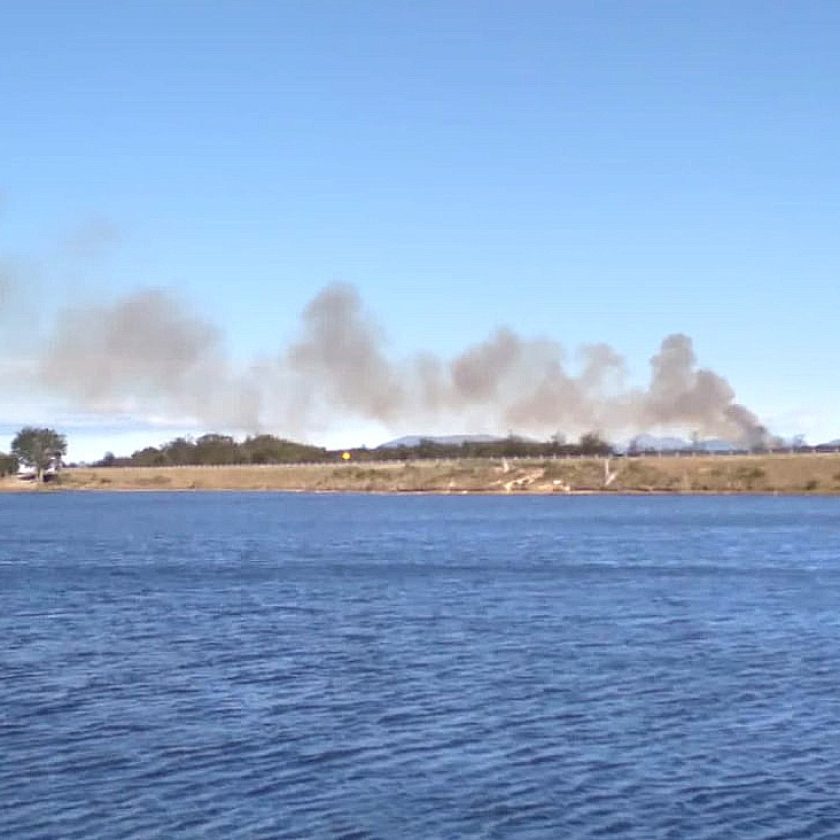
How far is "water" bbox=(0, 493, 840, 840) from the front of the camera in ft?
84.0

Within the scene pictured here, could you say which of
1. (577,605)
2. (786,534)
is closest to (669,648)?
(577,605)

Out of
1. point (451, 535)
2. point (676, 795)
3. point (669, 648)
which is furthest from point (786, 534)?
point (676, 795)

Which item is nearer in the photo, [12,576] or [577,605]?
[577,605]

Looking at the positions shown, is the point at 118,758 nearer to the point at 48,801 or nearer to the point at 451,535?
the point at 48,801

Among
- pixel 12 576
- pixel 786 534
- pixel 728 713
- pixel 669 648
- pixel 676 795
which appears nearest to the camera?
pixel 676 795

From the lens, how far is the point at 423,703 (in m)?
35.1

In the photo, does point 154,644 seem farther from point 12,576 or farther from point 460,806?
point 12,576

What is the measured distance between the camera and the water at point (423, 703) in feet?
84.0

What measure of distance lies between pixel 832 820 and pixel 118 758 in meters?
13.9

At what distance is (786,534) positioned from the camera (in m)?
111

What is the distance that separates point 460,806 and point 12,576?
55750mm

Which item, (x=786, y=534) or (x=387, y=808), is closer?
(x=387, y=808)

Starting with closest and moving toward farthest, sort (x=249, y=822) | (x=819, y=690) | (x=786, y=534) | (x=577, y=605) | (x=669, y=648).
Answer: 1. (x=249, y=822)
2. (x=819, y=690)
3. (x=669, y=648)
4. (x=577, y=605)
5. (x=786, y=534)

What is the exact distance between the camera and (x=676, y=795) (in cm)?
2664
